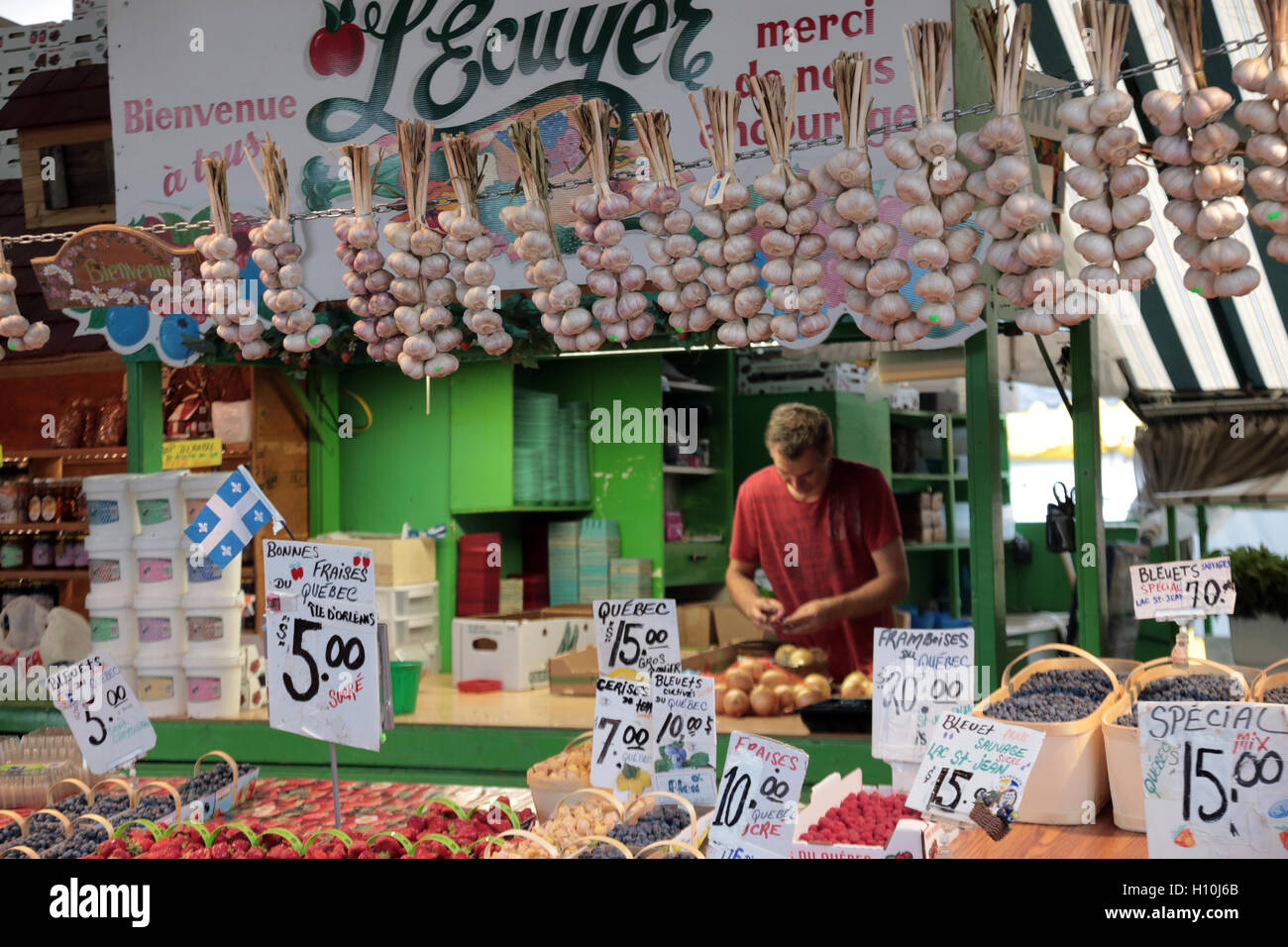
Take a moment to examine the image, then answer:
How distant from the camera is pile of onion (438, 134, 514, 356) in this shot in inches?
140

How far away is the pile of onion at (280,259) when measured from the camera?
381 cm

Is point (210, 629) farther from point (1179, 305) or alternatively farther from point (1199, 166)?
point (1179, 305)

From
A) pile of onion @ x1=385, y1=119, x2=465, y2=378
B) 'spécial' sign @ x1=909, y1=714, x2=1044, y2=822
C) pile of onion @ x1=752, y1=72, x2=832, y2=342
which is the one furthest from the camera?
pile of onion @ x1=385, y1=119, x2=465, y2=378

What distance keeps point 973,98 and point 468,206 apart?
75.3 inches

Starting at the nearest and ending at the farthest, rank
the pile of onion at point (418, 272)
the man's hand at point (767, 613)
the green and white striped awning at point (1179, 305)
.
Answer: the pile of onion at point (418, 272), the man's hand at point (767, 613), the green and white striped awning at point (1179, 305)

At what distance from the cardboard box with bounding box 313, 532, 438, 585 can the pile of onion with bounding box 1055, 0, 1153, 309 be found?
4.01 metres

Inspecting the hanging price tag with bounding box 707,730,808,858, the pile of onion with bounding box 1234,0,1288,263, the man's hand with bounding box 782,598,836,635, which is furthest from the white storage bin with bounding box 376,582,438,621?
the pile of onion with bounding box 1234,0,1288,263

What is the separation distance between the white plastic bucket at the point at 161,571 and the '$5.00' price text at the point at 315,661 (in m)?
1.98

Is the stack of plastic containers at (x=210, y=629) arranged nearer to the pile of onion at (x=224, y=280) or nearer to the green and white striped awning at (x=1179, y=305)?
the pile of onion at (x=224, y=280)

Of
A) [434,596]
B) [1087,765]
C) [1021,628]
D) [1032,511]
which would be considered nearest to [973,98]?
[1087,765]

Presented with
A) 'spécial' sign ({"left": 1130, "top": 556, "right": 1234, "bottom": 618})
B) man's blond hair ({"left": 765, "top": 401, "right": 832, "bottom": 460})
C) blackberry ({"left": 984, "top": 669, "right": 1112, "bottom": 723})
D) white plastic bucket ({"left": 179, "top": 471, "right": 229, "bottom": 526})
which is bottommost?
blackberry ({"left": 984, "top": 669, "right": 1112, "bottom": 723})

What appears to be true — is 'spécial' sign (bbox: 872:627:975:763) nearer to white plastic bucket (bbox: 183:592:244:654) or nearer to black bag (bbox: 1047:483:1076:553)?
black bag (bbox: 1047:483:1076:553)

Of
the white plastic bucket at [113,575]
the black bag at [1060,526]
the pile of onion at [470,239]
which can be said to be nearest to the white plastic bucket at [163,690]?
the white plastic bucket at [113,575]

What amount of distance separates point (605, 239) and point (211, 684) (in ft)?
9.03
